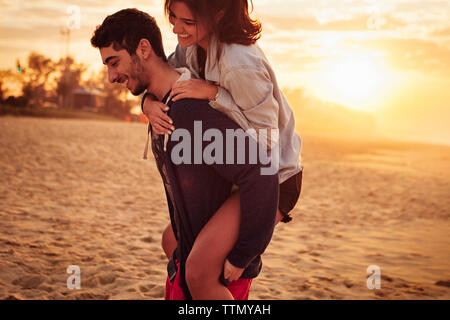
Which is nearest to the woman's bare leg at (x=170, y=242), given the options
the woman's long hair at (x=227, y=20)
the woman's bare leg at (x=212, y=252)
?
the woman's bare leg at (x=212, y=252)

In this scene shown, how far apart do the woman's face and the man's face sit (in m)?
0.23

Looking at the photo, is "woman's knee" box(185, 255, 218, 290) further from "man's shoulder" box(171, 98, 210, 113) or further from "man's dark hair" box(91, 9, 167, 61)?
"man's dark hair" box(91, 9, 167, 61)

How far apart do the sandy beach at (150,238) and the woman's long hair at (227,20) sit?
3172 millimetres

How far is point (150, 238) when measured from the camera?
6262mm

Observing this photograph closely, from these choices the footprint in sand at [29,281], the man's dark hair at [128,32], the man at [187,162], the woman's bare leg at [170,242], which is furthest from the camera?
the footprint in sand at [29,281]

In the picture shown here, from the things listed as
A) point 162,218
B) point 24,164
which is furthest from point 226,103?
point 24,164

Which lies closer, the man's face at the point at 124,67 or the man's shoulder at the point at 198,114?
the man's shoulder at the point at 198,114

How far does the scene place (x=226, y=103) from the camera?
1621 millimetres

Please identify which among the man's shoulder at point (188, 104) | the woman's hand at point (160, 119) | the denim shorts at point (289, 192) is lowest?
the denim shorts at point (289, 192)

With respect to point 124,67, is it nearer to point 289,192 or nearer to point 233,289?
point 289,192

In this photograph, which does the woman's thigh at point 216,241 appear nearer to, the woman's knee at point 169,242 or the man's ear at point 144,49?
the woman's knee at point 169,242

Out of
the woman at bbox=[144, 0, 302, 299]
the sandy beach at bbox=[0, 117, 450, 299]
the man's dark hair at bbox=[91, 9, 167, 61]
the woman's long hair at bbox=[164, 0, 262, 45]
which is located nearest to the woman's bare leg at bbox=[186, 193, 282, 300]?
the woman at bbox=[144, 0, 302, 299]

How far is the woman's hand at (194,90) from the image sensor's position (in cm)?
163
